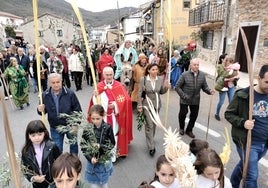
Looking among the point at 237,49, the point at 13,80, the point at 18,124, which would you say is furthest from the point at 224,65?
the point at 237,49

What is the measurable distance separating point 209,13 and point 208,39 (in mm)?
3081

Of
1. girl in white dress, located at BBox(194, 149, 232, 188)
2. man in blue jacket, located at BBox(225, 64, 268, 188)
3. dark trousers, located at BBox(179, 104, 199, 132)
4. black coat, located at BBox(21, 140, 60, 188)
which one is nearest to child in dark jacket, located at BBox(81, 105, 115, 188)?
black coat, located at BBox(21, 140, 60, 188)

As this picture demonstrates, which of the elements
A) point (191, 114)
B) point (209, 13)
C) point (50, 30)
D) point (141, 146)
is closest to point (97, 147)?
point (141, 146)

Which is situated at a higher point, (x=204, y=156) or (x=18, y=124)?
(x=204, y=156)

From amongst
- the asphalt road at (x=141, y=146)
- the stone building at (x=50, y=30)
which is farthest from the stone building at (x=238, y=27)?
the stone building at (x=50, y=30)

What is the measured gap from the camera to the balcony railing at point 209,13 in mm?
19281

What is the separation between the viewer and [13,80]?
842 cm

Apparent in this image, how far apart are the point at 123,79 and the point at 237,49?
1037cm

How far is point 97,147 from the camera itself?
307cm

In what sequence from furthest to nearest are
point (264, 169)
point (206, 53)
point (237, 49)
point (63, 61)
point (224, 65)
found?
point (206, 53)
point (237, 49)
point (63, 61)
point (224, 65)
point (264, 169)

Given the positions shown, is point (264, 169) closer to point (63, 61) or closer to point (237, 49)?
point (63, 61)

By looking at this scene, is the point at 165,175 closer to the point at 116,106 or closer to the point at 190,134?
the point at 116,106

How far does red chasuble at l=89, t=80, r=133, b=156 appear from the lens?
14.6 feet

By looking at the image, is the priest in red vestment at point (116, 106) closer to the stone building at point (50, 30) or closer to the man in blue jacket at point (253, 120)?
the man in blue jacket at point (253, 120)
